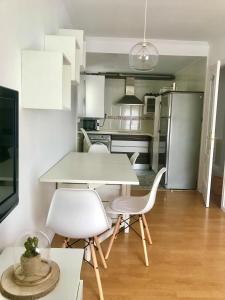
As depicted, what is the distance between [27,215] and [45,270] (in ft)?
2.84

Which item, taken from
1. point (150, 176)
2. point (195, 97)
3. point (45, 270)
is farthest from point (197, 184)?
point (45, 270)

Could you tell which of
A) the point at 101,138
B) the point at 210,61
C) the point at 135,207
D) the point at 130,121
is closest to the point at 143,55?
the point at 135,207

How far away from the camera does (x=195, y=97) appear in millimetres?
4926

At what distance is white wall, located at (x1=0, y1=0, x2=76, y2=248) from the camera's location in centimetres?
154

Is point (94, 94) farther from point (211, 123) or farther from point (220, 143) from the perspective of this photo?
point (211, 123)

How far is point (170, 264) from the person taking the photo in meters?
2.50

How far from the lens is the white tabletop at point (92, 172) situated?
2.25m

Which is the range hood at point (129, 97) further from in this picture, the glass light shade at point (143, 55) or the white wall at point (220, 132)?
the glass light shade at point (143, 55)

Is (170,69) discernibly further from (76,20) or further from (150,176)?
(76,20)

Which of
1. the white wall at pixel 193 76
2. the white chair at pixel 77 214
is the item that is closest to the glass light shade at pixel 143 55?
the white chair at pixel 77 214

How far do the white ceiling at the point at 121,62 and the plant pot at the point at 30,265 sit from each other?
433 centimetres

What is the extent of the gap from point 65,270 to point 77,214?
559mm

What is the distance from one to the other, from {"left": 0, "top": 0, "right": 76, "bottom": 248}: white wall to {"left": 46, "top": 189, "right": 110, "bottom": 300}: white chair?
237 millimetres

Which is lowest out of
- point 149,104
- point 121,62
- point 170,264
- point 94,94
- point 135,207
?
point 170,264
